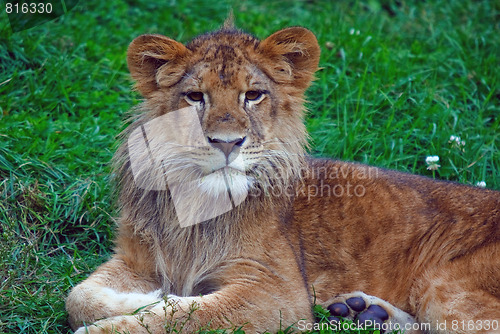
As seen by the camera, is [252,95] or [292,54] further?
[292,54]

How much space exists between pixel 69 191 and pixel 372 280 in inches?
101

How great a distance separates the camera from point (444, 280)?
4.68 meters

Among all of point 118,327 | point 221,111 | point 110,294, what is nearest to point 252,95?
point 221,111

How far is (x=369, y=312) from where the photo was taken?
4.60m

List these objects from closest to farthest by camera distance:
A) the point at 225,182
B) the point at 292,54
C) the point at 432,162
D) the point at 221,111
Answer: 1. the point at 221,111
2. the point at 225,182
3. the point at 292,54
4. the point at 432,162

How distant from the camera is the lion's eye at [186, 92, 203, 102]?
Result: 4.48 metres

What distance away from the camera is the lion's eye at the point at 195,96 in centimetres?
448

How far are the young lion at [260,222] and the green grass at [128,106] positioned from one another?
2.43ft

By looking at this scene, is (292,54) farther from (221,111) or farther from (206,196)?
(206,196)

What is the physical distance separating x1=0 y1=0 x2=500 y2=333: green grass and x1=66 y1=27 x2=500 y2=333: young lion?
74cm

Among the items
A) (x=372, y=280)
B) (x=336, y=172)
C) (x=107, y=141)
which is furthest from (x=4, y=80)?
(x=372, y=280)

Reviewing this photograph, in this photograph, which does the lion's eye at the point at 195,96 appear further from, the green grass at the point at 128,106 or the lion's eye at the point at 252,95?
the green grass at the point at 128,106

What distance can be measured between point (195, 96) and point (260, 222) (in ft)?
3.08

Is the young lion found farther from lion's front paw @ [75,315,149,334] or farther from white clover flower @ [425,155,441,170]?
white clover flower @ [425,155,441,170]
